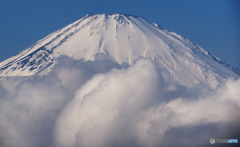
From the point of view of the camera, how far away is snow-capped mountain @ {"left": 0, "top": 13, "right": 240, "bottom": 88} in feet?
369

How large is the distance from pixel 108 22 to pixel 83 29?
7.69 meters

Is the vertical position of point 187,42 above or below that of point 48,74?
above

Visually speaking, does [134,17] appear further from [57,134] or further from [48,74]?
[57,134]

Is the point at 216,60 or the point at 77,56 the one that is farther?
the point at 216,60

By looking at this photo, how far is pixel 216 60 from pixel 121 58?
35012mm

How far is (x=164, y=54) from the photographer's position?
384ft

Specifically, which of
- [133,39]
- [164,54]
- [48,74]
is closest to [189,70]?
[164,54]

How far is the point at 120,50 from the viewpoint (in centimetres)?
11406

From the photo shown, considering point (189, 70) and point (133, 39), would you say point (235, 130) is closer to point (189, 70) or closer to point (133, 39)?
point (189, 70)

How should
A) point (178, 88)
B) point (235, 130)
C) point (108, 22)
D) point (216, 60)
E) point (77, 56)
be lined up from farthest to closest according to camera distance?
point (216, 60) → point (108, 22) → point (77, 56) → point (178, 88) → point (235, 130)

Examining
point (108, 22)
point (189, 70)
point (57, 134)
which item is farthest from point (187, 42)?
point (57, 134)

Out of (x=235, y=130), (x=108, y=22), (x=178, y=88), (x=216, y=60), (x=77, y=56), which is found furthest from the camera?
(x=216, y=60)

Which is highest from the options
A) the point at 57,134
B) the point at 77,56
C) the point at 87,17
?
the point at 87,17

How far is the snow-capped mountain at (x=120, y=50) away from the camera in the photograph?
11256 cm
